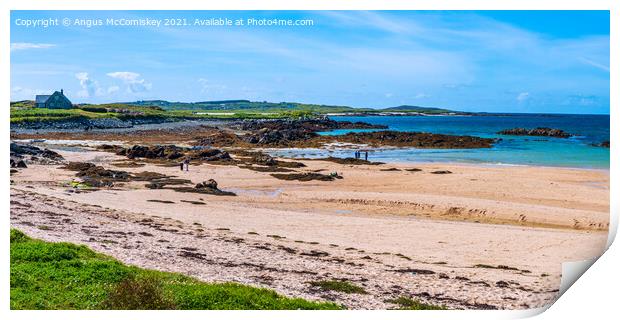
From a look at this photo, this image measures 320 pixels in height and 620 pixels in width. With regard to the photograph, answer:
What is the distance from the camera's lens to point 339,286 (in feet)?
44.7

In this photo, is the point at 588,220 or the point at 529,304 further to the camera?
the point at 588,220

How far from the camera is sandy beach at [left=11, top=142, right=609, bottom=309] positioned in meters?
14.5

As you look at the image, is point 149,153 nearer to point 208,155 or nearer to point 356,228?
point 208,155

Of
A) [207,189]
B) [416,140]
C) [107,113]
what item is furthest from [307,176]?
[416,140]

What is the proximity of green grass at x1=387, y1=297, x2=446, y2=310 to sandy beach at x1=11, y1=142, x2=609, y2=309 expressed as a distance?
407 mm

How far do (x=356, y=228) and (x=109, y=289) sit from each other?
453 inches

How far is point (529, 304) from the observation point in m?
13.5

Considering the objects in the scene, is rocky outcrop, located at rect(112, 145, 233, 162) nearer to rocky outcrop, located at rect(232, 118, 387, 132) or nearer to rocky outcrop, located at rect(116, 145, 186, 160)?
rocky outcrop, located at rect(116, 145, 186, 160)

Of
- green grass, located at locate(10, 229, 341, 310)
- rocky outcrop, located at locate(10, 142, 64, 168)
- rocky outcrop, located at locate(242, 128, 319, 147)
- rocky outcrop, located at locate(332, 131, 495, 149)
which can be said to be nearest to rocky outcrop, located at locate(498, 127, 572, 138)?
rocky outcrop, located at locate(332, 131, 495, 149)

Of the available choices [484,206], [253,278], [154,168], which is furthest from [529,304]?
[154,168]

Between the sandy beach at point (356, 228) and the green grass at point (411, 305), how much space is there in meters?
0.41

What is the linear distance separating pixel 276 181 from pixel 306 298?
69.0ft
